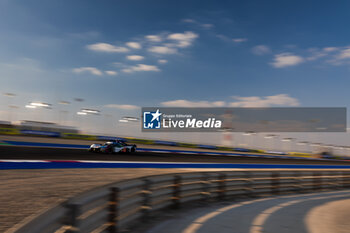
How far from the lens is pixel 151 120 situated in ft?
194

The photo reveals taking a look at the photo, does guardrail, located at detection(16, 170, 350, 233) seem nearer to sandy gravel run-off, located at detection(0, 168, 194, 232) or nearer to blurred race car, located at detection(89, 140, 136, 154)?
sandy gravel run-off, located at detection(0, 168, 194, 232)

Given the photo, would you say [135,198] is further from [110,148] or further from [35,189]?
[110,148]

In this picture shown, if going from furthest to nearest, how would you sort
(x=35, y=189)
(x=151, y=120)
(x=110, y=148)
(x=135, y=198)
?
1. (x=151, y=120)
2. (x=110, y=148)
3. (x=35, y=189)
4. (x=135, y=198)

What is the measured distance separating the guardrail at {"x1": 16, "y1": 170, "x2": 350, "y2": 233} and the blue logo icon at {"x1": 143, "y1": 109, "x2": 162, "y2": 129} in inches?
1851

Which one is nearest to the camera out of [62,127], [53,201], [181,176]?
[53,201]

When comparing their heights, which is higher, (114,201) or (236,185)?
(114,201)

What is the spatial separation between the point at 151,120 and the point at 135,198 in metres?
53.4

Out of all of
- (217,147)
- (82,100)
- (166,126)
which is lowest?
(217,147)

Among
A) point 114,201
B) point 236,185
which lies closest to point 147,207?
point 114,201

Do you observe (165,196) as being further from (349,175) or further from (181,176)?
(349,175)

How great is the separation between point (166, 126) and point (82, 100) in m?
16.9

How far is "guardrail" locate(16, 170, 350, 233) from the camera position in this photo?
323 centimetres

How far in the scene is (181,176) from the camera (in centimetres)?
771

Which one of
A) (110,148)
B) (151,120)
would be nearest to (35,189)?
(110,148)
